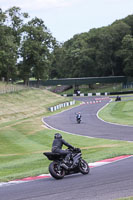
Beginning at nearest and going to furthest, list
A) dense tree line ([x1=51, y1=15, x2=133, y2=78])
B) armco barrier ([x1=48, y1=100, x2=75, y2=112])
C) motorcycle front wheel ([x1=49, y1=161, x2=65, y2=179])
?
motorcycle front wheel ([x1=49, y1=161, x2=65, y2=179]) → armco barrier ([x1=48, y1=100, x2=75, y2=112]) → dense tree line ([x1=51, y1=15, x2=133, y2=78])

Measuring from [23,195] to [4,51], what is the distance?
83584 millimetres

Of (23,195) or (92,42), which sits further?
(92,42)

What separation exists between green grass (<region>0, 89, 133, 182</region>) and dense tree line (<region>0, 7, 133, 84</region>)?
2562 cm

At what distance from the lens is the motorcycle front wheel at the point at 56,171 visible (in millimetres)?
15320

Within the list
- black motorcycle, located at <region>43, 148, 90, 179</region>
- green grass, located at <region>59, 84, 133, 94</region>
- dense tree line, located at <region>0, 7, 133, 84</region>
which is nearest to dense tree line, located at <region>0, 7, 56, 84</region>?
dense tree line, located at <region>0, 7, 133, 84</region>

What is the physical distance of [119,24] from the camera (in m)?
148

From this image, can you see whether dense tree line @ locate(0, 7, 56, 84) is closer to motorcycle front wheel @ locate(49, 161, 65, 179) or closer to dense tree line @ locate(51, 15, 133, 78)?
dense tree line @ locate(51, 15, 133, 78)

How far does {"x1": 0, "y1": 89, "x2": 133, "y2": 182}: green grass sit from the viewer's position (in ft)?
67.8

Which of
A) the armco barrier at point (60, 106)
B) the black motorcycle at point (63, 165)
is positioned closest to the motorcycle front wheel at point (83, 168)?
the black motorcycle at point (63, 165)

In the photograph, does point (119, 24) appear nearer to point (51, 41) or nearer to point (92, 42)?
point (92, 42)

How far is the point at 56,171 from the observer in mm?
15477

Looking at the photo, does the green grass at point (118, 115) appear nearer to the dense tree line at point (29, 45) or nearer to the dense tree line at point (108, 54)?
the dense tree line at point (29, 45)

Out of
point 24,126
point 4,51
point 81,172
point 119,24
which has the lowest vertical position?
point 24,126

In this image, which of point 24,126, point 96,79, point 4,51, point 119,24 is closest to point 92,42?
point 119,24
